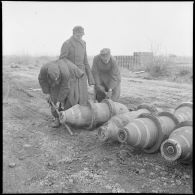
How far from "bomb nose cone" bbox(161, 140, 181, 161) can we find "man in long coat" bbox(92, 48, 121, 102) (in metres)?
3.30

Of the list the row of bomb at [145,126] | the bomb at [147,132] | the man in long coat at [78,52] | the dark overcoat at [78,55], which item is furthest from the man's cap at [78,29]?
the bomb at [147,132]

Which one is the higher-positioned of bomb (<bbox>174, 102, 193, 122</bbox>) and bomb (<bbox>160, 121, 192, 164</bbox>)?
bomb (<bbox>174, 102, 193, 122</bbox>)

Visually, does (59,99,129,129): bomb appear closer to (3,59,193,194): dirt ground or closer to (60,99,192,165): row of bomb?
(60,99,192,165): row of bomb

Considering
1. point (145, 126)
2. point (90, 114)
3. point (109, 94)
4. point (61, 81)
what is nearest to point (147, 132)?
point (145, 126)

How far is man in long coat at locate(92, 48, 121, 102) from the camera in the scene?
283 inches

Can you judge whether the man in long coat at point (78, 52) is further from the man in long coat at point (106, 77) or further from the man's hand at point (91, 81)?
the man in long coat at point (106, 77)

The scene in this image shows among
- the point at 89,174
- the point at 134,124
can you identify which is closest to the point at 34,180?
the point at 89,174

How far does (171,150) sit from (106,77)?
3586 mm

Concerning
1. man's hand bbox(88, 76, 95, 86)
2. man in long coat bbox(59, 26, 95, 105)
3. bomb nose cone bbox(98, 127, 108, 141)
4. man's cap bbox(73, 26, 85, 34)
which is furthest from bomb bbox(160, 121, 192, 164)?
man's cap bbox(73, 26, 85, 34)

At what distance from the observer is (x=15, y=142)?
19.7 feet

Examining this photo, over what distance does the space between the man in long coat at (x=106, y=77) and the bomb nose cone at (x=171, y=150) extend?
10.8ft

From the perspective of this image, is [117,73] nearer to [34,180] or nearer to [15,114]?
[15,114]

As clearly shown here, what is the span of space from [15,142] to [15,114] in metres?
2.41

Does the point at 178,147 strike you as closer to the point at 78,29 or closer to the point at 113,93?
the point at 113,93
